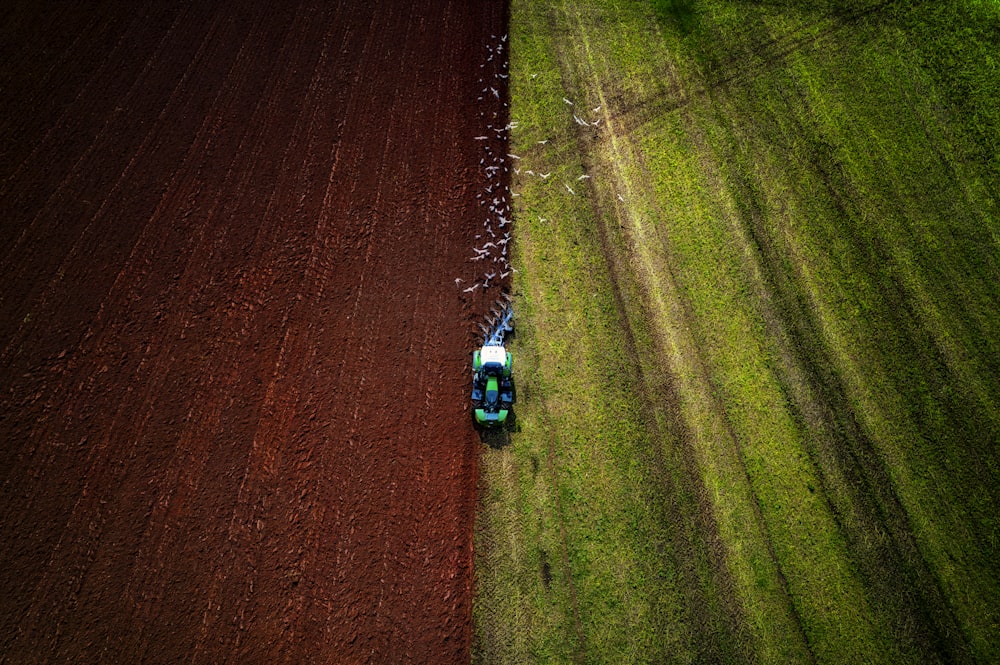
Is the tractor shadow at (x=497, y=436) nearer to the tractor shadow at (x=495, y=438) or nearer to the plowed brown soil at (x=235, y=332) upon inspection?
the tractor shadow at (x=495, y=438)

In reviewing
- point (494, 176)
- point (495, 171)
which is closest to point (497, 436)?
point (494, 176)

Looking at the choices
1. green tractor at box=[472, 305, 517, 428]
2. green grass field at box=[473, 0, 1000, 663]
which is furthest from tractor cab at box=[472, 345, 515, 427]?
green grass field at box=[473, 0, 1000, 663]

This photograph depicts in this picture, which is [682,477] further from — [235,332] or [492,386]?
[235,332]

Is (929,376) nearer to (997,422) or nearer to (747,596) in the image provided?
(997,422)

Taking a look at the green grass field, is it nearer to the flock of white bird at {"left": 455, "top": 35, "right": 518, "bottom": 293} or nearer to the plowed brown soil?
the flock of white bird at {"left": 455, "top": 35, "right": 518, "bottom": 293}

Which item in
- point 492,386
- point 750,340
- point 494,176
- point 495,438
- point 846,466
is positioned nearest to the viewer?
point 492,386

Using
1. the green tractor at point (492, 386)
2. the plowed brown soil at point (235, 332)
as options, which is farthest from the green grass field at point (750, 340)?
the plowed brown soil at point (235, 332)

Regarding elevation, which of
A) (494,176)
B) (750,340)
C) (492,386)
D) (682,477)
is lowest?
(682,477)
